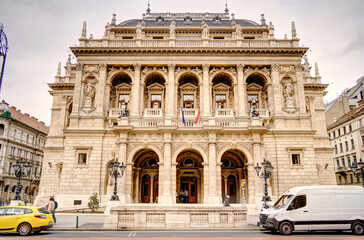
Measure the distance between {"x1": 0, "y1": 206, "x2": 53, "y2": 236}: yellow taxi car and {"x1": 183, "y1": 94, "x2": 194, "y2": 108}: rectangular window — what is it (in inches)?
904

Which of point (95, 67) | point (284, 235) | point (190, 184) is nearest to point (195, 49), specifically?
point (95, 67)

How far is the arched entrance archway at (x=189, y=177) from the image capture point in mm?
33281

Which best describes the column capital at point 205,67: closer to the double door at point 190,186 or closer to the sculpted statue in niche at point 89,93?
the double door at point 190,186

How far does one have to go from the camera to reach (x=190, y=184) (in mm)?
33781

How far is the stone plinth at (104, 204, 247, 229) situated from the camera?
1577cm

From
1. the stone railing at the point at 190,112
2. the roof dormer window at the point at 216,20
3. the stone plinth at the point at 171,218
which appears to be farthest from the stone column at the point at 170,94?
the stone plinth at the point at 171,218

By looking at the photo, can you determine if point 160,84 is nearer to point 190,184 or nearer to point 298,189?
point 190,184

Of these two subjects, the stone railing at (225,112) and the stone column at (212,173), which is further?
the stone railing at (225,112)

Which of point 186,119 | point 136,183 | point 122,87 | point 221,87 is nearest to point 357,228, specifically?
point 186,119

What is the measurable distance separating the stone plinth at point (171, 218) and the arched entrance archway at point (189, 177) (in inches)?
667

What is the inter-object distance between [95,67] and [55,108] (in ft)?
32.2

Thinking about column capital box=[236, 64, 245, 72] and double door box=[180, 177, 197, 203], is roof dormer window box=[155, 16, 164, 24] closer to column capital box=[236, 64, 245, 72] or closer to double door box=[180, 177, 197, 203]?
column capital box=[236, 64, 245, 72]

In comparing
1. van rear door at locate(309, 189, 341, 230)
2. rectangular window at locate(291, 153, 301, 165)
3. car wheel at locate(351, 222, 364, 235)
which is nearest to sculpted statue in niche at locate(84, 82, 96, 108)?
rectangular window at locate(291, 153, 301, 165)

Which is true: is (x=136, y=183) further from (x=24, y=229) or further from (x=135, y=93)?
(x=24, y=229)
